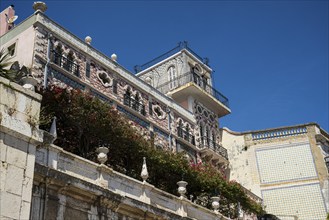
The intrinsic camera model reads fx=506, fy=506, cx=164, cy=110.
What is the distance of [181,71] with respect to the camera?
34094mm

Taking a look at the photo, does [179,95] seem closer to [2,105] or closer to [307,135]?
[307,135]

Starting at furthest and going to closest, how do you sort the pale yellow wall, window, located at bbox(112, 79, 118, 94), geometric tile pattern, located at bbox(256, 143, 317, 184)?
the pale yellow wall
geometric tile pattern, located at bbox(256, 143, 317, 184)
window, located at bbox(112, 79, 118, 94)

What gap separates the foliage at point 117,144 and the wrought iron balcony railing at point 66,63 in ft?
9.35

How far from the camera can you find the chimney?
26.6m

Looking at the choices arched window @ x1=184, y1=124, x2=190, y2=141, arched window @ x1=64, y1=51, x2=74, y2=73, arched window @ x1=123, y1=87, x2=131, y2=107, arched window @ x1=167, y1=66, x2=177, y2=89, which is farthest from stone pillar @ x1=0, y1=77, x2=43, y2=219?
arched window @ x1=167, y1=66, x2=177, y2=89

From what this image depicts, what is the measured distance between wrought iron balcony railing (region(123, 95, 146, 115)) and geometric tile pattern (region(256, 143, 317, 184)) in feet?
32.4

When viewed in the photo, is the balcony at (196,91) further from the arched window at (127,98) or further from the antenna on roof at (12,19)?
the antenna on roof at (12,19)

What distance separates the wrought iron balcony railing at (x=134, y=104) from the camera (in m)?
27.0

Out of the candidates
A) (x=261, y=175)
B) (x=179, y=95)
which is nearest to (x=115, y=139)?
(x=179, y=95)

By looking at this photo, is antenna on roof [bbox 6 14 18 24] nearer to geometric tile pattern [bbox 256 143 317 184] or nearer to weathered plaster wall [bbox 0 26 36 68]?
weathered plaster wall [bbox 0 26 36 68]

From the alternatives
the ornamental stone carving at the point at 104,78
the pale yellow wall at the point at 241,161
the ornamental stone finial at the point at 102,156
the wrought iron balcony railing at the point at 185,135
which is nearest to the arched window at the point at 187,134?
the wrought iron balcony railing at the point at 185,135

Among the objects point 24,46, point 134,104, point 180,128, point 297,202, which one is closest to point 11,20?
point 24,46

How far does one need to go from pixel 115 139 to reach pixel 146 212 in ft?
15.7

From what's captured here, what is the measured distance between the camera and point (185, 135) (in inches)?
1213
